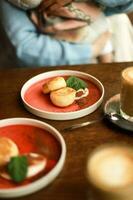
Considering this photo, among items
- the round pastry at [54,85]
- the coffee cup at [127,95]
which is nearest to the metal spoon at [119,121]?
the coffee cup at [127,95]

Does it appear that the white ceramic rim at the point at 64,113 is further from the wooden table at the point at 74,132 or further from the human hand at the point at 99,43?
the human hand at the point at 99,43

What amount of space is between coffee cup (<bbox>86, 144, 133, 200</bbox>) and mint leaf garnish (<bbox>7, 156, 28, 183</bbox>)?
132 millimetres

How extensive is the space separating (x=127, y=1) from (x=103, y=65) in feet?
1.31

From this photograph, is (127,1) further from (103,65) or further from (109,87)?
(109,87)

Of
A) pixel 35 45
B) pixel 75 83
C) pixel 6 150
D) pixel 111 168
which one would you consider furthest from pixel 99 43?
pixel 111 168

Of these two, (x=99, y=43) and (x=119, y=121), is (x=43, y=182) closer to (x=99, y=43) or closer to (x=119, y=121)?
(x=119, y=121)

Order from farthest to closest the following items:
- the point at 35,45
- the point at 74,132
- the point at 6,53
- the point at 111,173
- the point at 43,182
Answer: the point at 6,53
the point at 35,45
the point at 74,132
the point at 43,182
the point at 111,173

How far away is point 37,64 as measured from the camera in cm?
121

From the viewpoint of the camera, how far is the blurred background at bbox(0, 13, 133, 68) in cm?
126

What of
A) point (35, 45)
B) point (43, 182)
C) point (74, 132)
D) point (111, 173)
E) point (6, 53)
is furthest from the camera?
point (6, 53)

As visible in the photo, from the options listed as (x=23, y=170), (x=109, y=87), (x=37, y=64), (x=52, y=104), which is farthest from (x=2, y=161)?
(x=37, y=64)

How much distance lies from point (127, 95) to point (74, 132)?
0.12 metres

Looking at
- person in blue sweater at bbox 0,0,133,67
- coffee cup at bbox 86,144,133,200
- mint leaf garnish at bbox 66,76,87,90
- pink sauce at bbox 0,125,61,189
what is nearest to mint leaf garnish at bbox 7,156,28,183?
pink sauce at bbox 0,125,61,189

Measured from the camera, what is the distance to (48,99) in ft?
2.57
